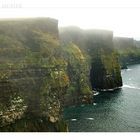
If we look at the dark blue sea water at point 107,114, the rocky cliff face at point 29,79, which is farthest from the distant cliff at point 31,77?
the dark blue sea water at point 107,114

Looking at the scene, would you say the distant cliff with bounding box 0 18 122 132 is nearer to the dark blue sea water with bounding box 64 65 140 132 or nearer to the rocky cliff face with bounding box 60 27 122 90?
the dark blue sea water with bounding box 64 65 140 132

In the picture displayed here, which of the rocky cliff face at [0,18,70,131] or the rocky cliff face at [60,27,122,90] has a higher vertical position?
the rocky cliff face at [0,18,70,131]

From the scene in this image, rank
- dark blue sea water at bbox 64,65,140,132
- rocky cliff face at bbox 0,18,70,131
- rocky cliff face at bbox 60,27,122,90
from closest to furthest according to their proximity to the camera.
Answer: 1. rocky cliff face at bbox 0,18,70,131
2. dark blue sea water at bbox 64,65,140,132
3. rocky cliff face at bbox 60,27,122,90

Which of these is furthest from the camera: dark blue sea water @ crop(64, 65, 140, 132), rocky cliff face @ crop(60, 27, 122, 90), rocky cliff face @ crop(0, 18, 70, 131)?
rocky cliff face @ crop(60, 27, 122, 90)

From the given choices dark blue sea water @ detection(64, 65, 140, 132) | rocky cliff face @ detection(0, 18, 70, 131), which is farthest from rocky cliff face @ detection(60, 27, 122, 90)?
rocky cliff face @ detection(0, 18, 70, 131)

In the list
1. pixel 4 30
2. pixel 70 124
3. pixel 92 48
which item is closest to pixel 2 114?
pixel 4 30

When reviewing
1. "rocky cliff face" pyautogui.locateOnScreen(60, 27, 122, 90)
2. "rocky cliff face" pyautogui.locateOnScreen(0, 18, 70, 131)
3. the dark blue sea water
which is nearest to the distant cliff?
"rocky cliff face" pyautogui.locateOnScreen(0, 18, 70, 131)

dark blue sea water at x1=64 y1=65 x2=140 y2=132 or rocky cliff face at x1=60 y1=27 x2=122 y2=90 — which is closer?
dark blue sea water at x1=64 y1=65 x2=140 y2=132
